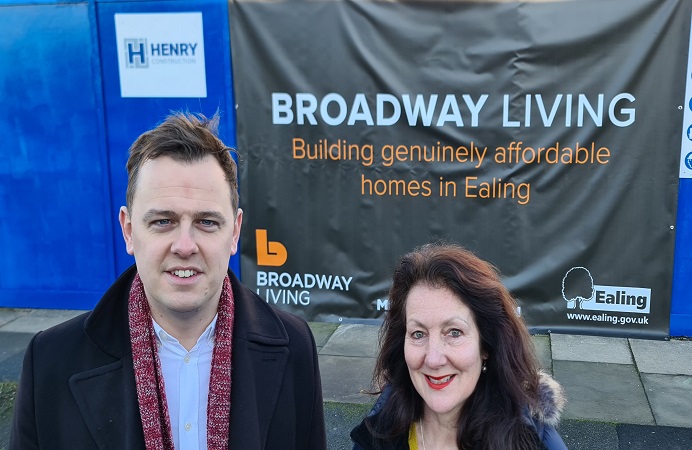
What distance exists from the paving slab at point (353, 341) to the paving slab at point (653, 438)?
2.03 metres

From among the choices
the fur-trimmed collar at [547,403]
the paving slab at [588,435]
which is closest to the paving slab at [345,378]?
the paving slab at [588,435]

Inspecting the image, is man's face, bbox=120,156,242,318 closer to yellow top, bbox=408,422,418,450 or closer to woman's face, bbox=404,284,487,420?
woman's face, bbox=404,284,487,420

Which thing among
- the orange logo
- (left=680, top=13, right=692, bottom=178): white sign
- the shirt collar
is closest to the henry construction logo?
the orange logo

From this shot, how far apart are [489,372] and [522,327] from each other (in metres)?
0.19

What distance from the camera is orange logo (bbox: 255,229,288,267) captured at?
594 cm

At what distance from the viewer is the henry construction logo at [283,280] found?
593 centimetres

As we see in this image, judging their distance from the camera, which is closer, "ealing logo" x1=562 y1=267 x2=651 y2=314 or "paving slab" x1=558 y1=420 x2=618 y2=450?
"paving slab" x1=558 y1=420 x2=618 y2=450

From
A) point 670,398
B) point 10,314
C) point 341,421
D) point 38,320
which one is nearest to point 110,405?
point 341,421

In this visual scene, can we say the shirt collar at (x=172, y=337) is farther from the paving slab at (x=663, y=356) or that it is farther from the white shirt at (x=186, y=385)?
the paving slab at (x=663, y=356)

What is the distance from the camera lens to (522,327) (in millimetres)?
2102

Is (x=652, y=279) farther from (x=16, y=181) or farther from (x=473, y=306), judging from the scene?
(x=16, y=181)

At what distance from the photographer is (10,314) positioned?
6445 mm

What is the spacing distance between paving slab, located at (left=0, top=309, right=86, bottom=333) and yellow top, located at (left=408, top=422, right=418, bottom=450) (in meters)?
4.84

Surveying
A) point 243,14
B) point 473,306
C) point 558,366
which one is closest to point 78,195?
point 243,14
